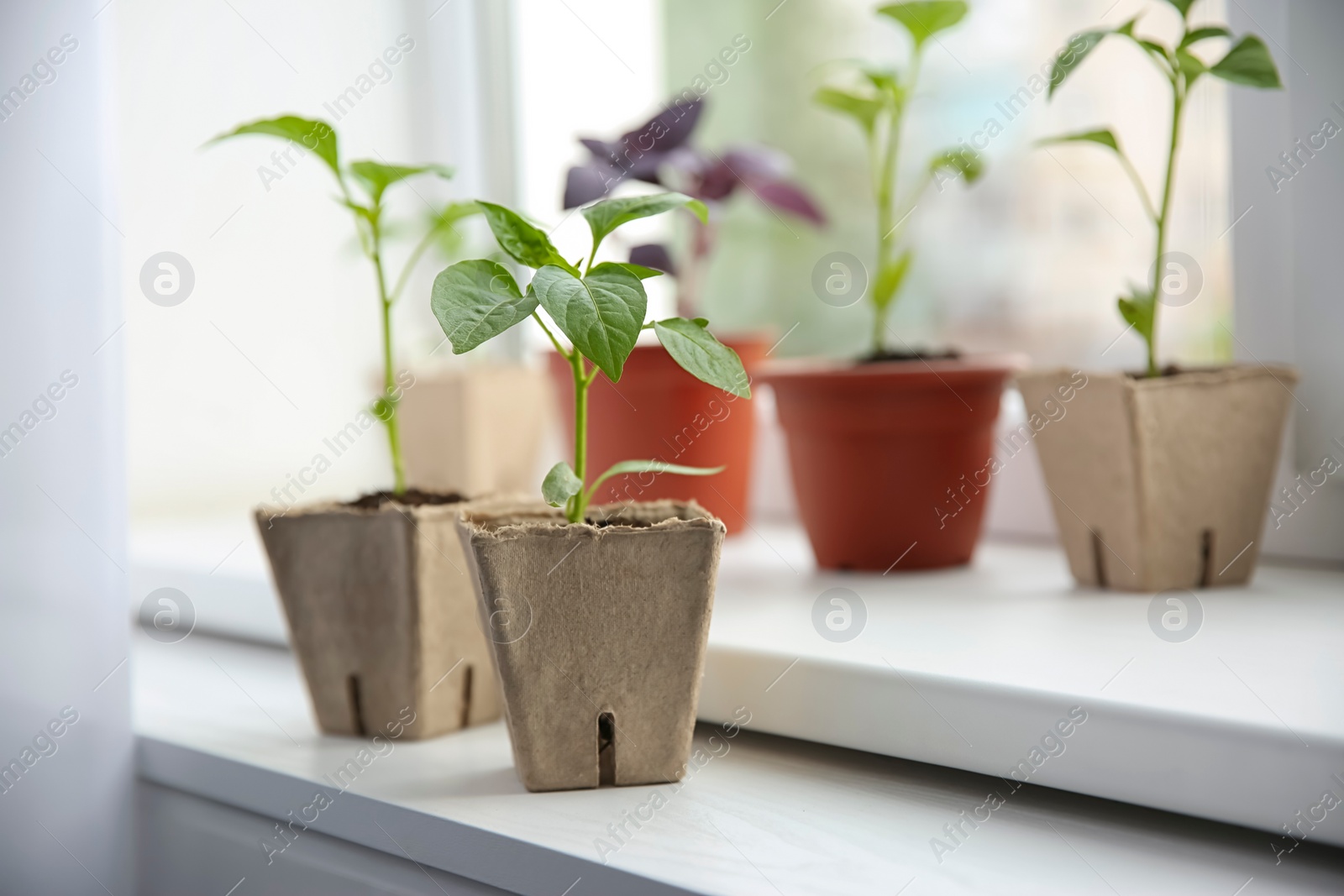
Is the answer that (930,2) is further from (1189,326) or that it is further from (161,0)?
(161,0)

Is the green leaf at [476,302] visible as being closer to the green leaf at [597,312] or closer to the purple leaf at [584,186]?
the green leaf at [597,312]

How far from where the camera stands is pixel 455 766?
0.84 meters

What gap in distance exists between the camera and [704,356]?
709mm

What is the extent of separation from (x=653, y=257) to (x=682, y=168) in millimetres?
101

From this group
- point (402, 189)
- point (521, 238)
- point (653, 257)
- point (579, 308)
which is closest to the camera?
point (579, 308)

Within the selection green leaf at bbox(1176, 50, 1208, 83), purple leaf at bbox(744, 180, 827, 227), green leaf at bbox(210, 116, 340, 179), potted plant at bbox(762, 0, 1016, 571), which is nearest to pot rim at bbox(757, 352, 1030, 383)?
potted plant at bbox(762, 0, 1016, 571)

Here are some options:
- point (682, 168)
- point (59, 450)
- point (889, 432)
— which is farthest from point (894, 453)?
point (59, 450)

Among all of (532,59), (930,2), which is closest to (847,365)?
(930,2)

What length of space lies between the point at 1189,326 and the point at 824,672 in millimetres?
772

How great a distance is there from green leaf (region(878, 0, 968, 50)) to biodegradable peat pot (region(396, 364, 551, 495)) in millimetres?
658

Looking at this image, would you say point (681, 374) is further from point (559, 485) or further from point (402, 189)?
point (402, 189)

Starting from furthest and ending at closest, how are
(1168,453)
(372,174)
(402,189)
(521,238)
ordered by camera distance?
(402,189) < (1168,453) < (372,174) < (521,238)

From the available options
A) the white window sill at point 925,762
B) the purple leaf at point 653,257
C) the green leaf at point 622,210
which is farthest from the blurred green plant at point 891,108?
the green leaf at point 622,210

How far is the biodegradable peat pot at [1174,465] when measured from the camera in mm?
960
